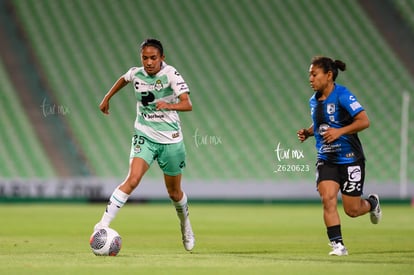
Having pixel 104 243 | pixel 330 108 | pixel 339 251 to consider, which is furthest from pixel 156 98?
pixel 339 251

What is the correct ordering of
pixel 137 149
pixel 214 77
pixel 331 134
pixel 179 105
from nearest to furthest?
1. pixel 179 105
2. pixel 331 134
3. pixel 137 149
4. pixel 214 77

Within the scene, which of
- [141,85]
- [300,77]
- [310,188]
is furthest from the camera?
[300,77]

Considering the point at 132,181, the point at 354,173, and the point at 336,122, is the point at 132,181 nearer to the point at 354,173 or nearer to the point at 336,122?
the point at 336,122

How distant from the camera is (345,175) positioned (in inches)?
362

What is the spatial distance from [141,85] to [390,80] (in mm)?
17570

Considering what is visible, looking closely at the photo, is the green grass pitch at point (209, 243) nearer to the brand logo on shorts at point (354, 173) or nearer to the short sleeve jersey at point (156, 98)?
the brand logo on shorts at point (354, 173)

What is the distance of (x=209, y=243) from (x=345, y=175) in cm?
234

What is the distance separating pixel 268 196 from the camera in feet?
74.8

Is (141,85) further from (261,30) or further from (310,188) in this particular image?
(261,30)

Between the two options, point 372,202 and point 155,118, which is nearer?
point 155,118

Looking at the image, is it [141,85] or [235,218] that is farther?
[235,218]

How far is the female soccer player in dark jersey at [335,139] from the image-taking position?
8.84 metres

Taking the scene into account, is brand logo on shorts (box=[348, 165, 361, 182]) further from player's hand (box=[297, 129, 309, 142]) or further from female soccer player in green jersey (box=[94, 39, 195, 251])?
female soccer player in green jersey (box=[94, 39, 195, 251])

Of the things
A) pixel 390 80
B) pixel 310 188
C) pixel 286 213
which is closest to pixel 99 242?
pixel 286 213
